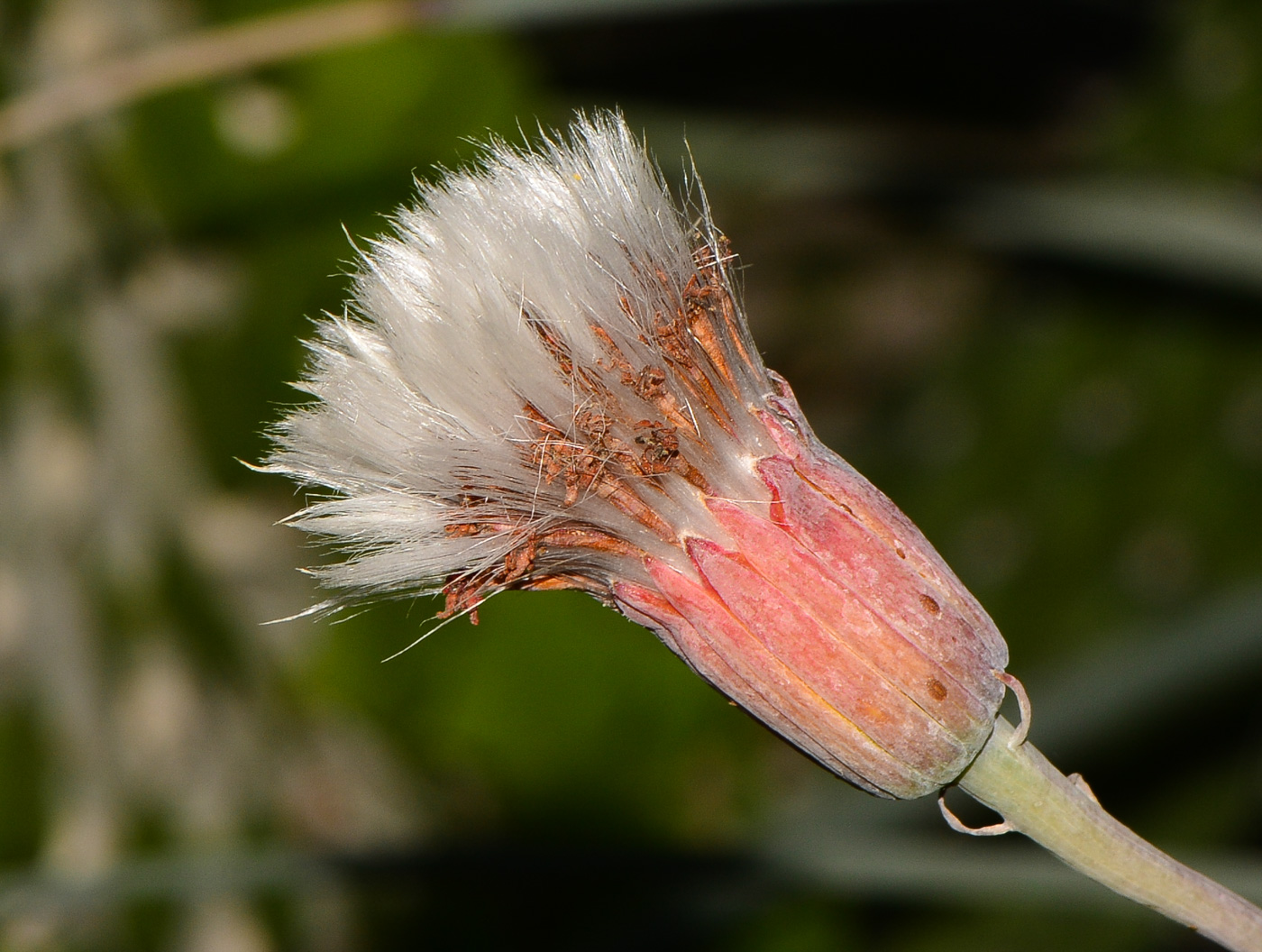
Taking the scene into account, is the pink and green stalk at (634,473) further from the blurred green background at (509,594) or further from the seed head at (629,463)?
the blurred green background at (509,594)

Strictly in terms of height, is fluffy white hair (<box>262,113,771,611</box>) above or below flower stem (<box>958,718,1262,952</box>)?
above

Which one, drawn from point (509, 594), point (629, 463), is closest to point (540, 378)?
point (629, 463)

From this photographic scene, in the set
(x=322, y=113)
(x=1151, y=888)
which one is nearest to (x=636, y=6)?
(x=322, y=113)

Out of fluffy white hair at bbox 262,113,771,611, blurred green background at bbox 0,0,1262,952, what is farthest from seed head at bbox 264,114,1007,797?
blurred green background at bbox 0,0,1262,952

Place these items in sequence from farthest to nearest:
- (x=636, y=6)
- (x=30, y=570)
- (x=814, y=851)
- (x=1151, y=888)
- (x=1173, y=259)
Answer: (x=1173, y=259) < (x=30, y=570) < (x=636, y=6) < (x=814, y=851) < (x=1151, y=888)

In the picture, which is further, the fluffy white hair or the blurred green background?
the blurred green background

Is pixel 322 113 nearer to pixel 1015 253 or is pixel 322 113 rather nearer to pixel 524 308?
pixel 524 308

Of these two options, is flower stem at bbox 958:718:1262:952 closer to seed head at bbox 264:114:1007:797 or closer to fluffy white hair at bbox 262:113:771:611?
seed head at bbox 264:114:1007:797
